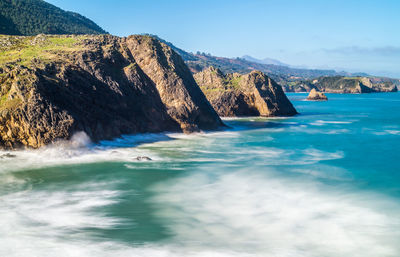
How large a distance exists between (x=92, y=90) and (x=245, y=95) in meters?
28.1

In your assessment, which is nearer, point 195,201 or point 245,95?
point 195,201

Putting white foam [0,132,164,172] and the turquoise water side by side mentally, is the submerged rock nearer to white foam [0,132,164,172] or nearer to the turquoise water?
white foam [0,132,164,172]

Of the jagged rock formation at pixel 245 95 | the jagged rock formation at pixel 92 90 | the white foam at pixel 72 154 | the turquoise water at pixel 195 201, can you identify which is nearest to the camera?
the turquoise water at pixel 195 201

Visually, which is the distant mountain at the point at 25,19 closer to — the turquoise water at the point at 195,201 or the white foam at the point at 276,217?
the turquoise water at the point at 195,201

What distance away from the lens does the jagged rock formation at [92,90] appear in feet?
62.4

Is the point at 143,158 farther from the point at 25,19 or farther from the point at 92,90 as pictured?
the point at 25,19

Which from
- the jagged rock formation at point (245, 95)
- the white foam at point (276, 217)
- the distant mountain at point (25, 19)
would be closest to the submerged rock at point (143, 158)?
the white foam at point (276, 217)

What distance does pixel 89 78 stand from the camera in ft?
78.9

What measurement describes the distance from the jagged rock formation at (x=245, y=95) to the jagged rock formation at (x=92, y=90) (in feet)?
46.4

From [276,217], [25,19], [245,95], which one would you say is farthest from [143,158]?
[25,19]

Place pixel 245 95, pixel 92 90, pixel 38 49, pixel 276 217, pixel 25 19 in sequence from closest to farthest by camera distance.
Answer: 1. pixel 276 217
2. pixel 92 90
3. pixel 38 49
4. pixel 245 95
5. pixel 25 19

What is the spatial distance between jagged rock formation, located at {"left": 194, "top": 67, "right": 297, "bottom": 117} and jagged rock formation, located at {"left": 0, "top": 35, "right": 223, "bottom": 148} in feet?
46.4

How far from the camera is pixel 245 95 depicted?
4834cm

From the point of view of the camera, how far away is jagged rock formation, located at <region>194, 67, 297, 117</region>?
46.6 meters
